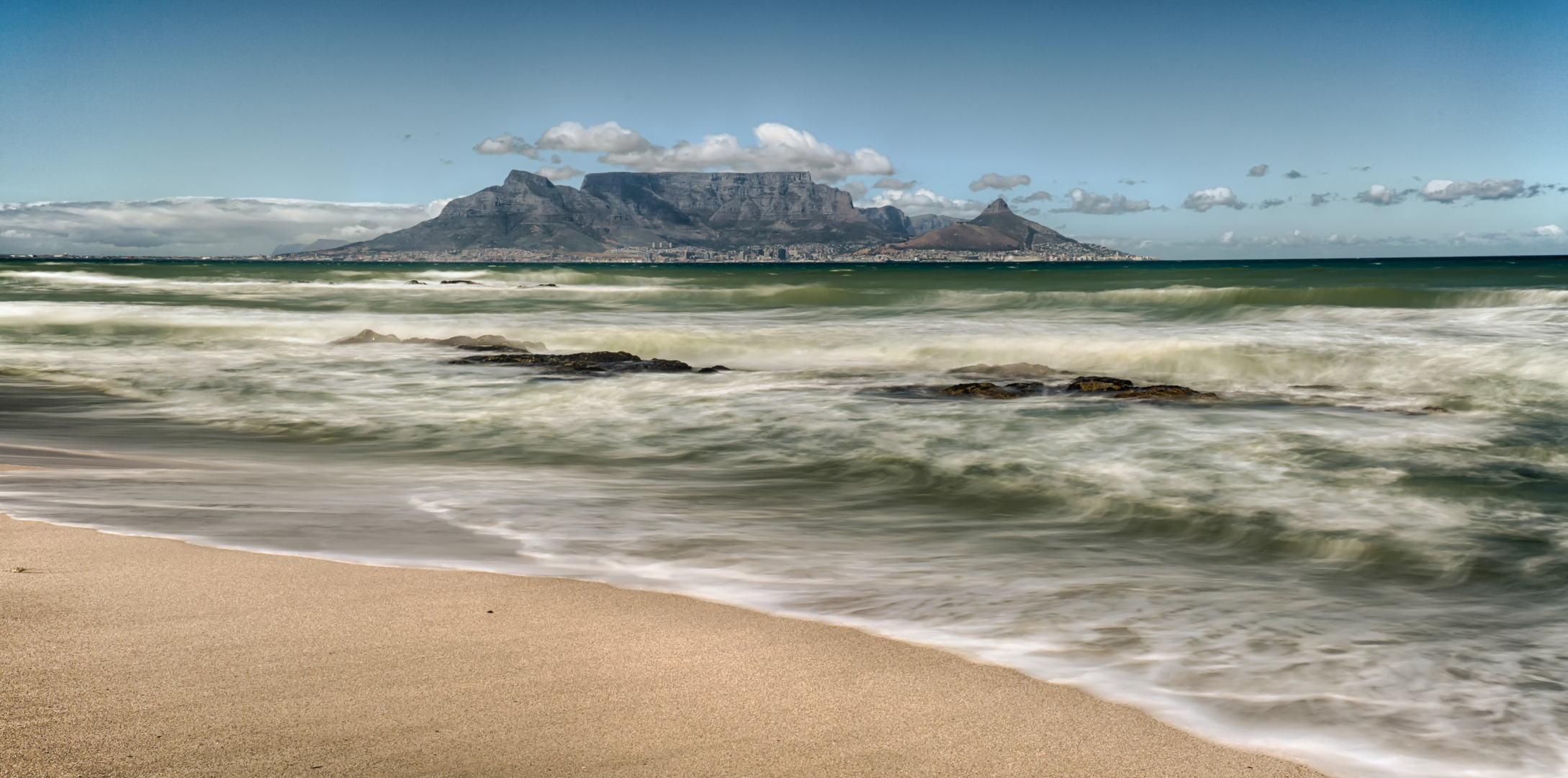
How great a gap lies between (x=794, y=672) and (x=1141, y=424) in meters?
6.35

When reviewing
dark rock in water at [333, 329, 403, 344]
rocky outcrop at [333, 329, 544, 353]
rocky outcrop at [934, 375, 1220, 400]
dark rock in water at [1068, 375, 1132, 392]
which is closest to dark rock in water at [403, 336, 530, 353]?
rocky outcrop at [333, 329, 544, 353]

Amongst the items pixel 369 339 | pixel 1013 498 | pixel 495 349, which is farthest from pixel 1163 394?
pixel 369 339

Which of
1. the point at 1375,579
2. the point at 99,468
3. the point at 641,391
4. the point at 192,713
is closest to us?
the point at 192,713

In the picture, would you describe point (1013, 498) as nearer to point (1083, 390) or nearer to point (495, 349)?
point (1083, 390)

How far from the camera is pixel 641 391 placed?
1087 centimetres

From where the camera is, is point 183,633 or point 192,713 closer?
point 192,713

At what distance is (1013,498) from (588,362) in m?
8.50

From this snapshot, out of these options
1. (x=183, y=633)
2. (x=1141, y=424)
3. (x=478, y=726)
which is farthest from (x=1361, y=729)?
(x=1141, y=424)

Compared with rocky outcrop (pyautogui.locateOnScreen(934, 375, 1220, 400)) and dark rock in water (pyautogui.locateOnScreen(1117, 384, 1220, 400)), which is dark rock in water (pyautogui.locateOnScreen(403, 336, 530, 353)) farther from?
dark rock in water (pyautogui.locateOnScreen(1117, 384, 1220, 400))

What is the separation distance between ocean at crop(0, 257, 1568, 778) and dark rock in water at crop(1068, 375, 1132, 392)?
89 cm

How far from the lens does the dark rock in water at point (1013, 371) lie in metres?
12.6

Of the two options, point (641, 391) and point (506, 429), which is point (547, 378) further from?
point (506, 429)

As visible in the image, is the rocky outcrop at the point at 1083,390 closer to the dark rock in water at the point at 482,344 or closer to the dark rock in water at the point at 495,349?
the dark rock in water at the point at 495,349

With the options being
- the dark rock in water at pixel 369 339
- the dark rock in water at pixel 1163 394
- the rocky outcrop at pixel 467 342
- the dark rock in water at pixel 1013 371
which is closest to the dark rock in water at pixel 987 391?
the dark rock in water at pixel 1163 394
